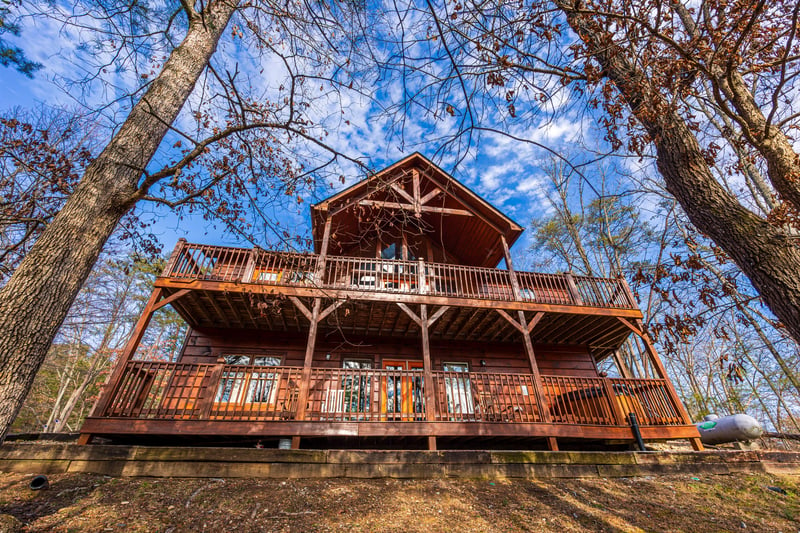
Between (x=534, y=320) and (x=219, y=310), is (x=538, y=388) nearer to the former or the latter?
(x=534, y=320)

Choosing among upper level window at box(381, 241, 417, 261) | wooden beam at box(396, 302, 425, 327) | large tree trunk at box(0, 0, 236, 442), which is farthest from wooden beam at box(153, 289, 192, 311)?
upper level window at box(381, 241, 417, 261)

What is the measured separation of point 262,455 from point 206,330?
507 cm

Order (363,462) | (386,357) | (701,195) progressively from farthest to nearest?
(386,357), (363,462), (701,195)

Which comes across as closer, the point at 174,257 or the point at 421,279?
the point at 174,257

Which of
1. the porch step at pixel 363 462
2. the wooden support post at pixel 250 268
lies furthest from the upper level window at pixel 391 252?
the porch step at pixel 363 462

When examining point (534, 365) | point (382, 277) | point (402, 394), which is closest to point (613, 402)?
point (534, 365)

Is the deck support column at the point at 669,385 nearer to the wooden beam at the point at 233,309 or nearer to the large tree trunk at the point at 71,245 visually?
the large tree trunk at the point at 71,245

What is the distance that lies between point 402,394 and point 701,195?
5.90 metres

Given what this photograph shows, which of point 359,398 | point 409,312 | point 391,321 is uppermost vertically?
point 391,321

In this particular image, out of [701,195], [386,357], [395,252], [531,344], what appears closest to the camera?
[701,195]

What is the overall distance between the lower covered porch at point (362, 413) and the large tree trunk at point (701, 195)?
472 cm

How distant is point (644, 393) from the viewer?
281 inches

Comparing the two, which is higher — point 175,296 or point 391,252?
point 391,252

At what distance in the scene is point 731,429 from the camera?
27.7ft
